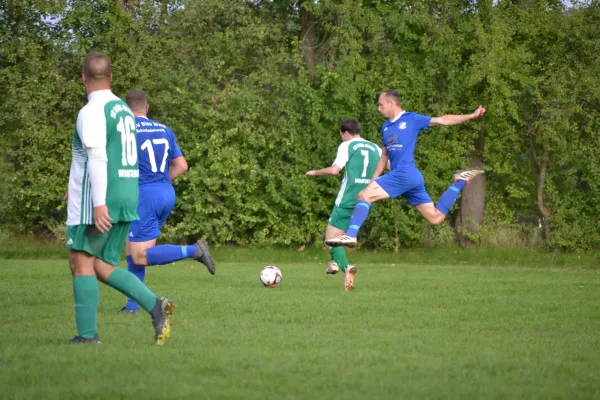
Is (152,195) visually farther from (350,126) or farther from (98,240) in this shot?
(350,126)

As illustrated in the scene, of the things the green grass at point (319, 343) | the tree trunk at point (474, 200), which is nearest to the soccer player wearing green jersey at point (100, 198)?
the green grass at point (319, 343)

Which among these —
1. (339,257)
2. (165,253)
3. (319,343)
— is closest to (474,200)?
(339,257)

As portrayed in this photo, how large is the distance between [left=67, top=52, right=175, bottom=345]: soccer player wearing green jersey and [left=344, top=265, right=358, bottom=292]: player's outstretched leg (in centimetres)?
470

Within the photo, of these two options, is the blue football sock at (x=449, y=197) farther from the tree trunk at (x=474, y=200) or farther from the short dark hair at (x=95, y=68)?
the tree trunk at (x=474, y=200)

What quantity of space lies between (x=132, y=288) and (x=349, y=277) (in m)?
4.85

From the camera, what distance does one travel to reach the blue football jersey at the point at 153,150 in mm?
9047

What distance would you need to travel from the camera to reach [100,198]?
5777 mm

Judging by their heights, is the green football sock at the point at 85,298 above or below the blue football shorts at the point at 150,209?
below

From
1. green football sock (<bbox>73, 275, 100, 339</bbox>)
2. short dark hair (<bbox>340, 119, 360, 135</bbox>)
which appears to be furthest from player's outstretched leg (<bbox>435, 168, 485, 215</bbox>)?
green football sock (<bbox>73, 275, 100, 339</bbox>)

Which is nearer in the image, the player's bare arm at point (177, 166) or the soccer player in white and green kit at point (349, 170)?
the player's bare arm at point (177, 166)

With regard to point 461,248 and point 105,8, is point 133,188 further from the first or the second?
point 105,8

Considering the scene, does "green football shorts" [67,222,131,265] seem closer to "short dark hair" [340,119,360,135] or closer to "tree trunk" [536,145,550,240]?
"short dark hair" [340,119,360,135]

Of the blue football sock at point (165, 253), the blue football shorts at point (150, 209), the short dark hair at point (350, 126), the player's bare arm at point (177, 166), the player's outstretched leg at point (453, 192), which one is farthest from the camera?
the short dark hair at point (350, 126)

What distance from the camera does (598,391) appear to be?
4816 millimetres
